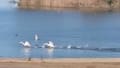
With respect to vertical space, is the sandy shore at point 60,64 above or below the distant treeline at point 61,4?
A: above

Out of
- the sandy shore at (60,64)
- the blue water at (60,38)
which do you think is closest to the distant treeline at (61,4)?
the blue water at (60,38)

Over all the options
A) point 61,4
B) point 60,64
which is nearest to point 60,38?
point 60,64

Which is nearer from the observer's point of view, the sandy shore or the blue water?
the sandy shore

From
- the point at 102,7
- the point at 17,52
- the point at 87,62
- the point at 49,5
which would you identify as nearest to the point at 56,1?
the point at 49,5

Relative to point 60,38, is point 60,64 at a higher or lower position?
higher

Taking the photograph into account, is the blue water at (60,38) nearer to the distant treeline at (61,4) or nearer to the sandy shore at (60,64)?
the sandy shore at (60,64)

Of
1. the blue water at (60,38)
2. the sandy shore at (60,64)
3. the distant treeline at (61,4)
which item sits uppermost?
the sandy shore at (60,64)

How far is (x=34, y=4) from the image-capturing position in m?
186

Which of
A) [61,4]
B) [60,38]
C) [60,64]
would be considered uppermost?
[60,64]

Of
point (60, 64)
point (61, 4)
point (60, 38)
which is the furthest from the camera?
point (61, 4)

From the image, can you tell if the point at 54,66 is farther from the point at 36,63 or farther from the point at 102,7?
the point at 102,7

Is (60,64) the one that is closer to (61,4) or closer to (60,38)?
(60,38)

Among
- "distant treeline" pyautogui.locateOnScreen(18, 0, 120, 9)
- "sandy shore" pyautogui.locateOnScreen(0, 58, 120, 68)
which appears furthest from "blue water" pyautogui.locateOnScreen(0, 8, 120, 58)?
"distant treeline" pyautogui.locateOnScreen(18, 0, 120, 9)

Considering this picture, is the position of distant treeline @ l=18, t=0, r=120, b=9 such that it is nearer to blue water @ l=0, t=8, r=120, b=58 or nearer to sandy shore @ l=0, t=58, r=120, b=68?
blue water @ l=0, t=8, r=120, b=58
